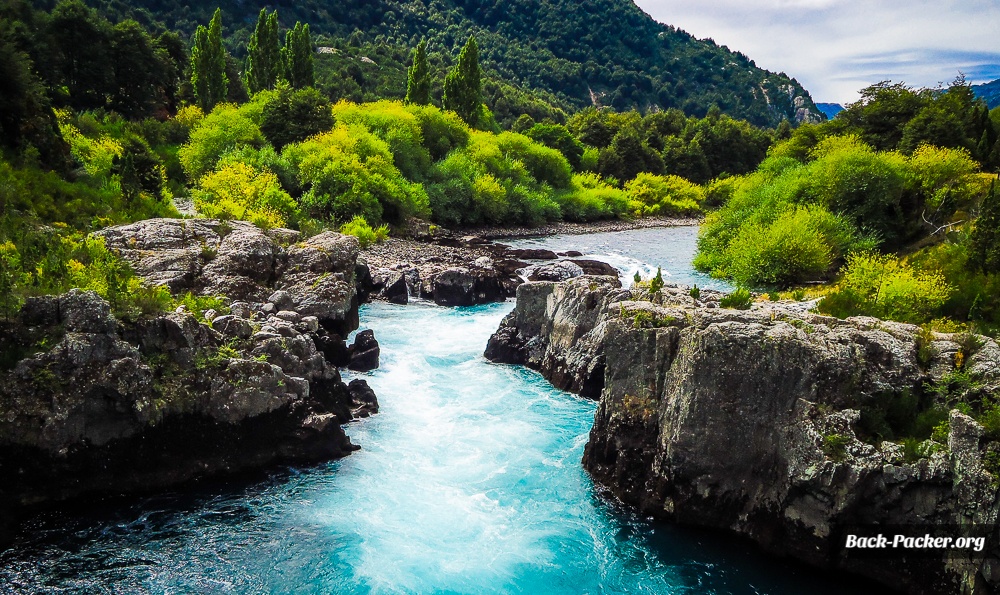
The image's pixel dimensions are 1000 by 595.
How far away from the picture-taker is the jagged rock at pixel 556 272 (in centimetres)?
3344

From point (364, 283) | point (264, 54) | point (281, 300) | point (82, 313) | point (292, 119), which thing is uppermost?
point (264, 54)

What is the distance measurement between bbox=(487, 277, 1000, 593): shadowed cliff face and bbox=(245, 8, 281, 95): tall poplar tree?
6500cm

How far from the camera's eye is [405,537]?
530 inches

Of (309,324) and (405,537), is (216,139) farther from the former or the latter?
Answer: (405,537)

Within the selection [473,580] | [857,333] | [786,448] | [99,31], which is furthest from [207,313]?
[99,31]

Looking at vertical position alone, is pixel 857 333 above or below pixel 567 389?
above

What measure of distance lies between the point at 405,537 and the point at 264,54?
224 feet

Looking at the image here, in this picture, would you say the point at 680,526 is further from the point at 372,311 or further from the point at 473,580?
the point at 372,311

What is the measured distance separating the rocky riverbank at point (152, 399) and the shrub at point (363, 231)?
20764mm

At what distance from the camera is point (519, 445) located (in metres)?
17.6

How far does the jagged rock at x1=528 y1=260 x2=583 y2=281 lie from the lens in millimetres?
33444

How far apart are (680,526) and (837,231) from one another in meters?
26.5

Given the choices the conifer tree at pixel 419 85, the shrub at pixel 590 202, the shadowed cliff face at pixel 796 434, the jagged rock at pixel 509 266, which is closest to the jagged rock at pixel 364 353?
the shadowed cliff face at pixel 796 434

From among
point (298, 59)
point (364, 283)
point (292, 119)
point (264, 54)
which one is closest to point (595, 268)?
point (364, 283)
